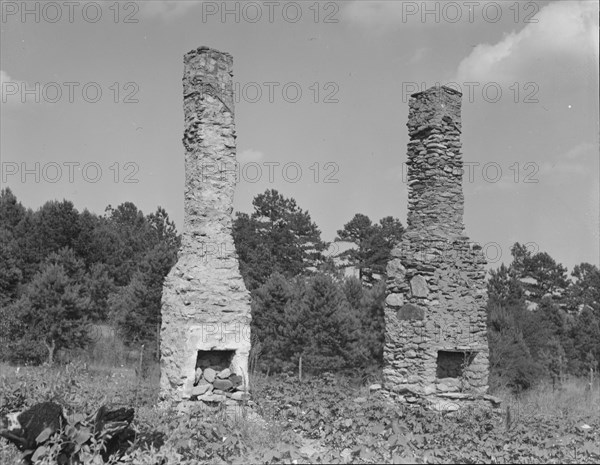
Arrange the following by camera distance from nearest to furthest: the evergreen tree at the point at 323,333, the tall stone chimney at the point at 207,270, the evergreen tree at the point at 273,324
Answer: the tall stone chimney at the point at 207,270 < the evergreen tree at the point at 323,333 < the evergreen tree at the point at 273,324

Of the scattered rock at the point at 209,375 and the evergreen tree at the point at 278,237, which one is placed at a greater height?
the evergreen tree at the point at 278,237

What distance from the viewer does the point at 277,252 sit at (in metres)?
33.4

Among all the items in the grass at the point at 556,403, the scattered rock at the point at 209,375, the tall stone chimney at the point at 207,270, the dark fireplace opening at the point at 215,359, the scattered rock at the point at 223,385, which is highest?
the tall stone chimney at the point at 207,270

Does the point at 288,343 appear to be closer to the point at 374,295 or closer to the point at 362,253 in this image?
the point at 374,295

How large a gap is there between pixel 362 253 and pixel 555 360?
1290 centimetres

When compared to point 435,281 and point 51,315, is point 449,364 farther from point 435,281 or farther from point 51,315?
point 51,315

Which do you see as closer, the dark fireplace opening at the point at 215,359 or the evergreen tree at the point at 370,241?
the dark fireplace opening at the point at 215,359

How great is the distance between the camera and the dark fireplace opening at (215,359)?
30.7 ft

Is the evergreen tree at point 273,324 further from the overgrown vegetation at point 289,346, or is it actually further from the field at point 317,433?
the field at point 317,433

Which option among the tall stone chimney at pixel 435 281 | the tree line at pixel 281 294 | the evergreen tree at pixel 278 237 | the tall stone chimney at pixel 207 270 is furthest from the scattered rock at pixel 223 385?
the evergreen tree at pixel 278 237

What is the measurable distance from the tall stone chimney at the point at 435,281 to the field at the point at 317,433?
1.16 meters

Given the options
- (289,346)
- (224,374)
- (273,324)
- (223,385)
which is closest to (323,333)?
(289,346)

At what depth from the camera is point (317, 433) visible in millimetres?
7051

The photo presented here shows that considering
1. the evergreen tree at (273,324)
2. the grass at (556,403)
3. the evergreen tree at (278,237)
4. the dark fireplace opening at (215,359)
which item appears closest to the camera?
the dark fireplace opening at (215,359)
